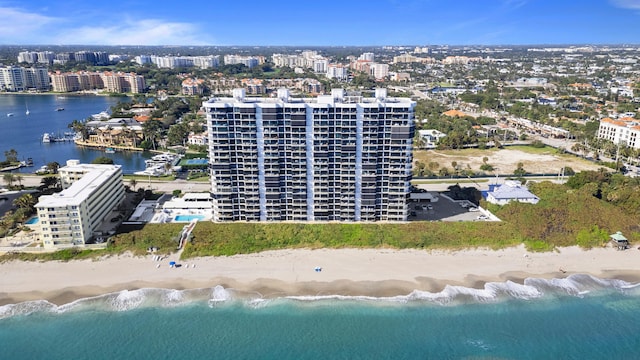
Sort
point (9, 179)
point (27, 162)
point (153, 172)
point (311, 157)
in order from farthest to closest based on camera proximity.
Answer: point (27, 162)
point (153, 172)
point (9, 179)
point (311, 157)

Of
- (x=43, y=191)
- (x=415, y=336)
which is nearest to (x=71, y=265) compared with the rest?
(x=43, y=191)

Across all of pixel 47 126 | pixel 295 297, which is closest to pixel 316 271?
pixel 295 297

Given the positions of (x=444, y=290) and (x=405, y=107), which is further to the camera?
(x=405, y=107)

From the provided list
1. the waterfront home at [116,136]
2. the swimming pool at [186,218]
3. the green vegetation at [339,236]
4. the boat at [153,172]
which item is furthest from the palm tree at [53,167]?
the green vegetation at [339,236]

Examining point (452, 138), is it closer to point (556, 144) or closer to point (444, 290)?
point (556, 144)

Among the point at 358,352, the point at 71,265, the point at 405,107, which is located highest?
the point at 405,107

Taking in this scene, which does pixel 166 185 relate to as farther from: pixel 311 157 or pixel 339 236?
pixel 339 236

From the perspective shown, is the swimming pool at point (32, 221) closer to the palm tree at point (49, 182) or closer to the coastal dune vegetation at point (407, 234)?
the coastal dune vegetation at point (407, 234)
